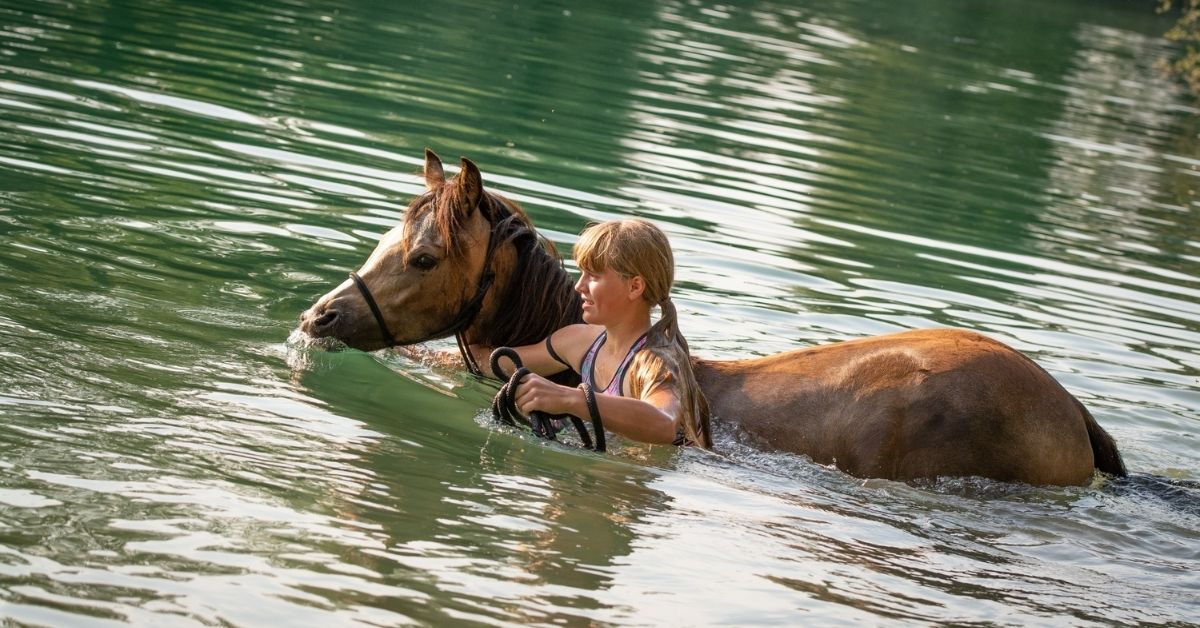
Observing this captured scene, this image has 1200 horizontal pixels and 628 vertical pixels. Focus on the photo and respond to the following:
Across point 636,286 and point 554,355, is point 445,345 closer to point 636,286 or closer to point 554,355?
point 554,355

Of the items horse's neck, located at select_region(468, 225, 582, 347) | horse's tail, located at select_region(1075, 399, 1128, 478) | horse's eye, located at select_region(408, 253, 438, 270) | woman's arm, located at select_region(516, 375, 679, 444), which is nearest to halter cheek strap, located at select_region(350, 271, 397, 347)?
horse's eye, located at select_region(408, 253, 438, 270)

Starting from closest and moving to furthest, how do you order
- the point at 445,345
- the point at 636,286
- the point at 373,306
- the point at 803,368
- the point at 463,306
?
A: 1. the point at 636,286
2. the point at 803,368
3. the point at 373,306
4. the point at 463,306
5. the point at 445,345

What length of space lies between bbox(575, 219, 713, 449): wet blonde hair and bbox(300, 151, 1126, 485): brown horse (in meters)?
0.49

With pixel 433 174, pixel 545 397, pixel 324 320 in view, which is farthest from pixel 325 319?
pixel 545 397

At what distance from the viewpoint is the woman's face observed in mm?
6410

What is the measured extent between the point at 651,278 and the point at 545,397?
790mm

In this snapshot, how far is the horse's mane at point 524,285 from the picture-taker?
7062mm

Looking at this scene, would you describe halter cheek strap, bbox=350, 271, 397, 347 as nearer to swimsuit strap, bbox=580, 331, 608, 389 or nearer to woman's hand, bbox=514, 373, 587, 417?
swimsuit strap, bbox=580, 331, 608, 389

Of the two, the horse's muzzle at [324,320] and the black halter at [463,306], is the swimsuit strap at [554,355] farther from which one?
the horse's muzzle at [324,320]

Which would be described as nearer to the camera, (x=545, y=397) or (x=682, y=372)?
(x=545, y=397)

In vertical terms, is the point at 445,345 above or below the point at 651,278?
below

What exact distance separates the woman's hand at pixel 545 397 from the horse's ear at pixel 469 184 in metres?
1.19

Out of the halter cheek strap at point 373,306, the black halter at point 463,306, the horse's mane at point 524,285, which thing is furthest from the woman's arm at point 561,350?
the halter cheek strap at point 373,306

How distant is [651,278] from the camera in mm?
6371
